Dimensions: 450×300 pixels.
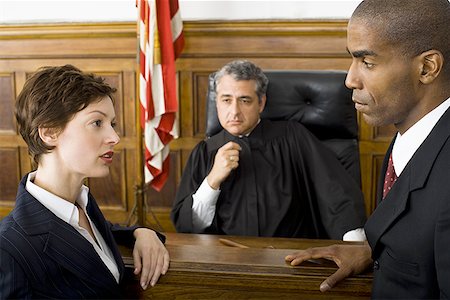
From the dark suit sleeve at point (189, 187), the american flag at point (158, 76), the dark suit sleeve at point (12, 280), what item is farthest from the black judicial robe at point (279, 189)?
the dark suit sleeve at point (12, 280)

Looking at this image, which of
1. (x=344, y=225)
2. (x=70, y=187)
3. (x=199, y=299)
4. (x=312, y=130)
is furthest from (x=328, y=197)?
(x=70, y=187)

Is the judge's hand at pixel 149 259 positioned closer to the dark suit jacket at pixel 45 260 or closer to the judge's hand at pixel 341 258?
the dark suit jacket at pixel 45 260

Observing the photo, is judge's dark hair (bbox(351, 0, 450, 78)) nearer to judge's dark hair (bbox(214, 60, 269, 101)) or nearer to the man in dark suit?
the man in dark suit

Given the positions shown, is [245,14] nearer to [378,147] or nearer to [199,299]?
[378,147]

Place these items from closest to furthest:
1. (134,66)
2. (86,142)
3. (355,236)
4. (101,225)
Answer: (86,142), (101,225), (355,236), (134,66)

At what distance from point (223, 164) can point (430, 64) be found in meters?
1.34

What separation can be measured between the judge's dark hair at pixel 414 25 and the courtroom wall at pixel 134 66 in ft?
8.08

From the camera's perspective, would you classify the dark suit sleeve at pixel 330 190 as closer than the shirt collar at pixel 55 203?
No

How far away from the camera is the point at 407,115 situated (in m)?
1.34

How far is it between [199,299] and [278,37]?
8.69ft

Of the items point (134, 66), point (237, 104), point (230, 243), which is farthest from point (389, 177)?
point (134, 66)

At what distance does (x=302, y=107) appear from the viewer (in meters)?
2.78

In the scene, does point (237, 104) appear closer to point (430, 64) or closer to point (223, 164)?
point (223, 164)

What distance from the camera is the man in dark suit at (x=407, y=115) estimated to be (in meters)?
1.21
